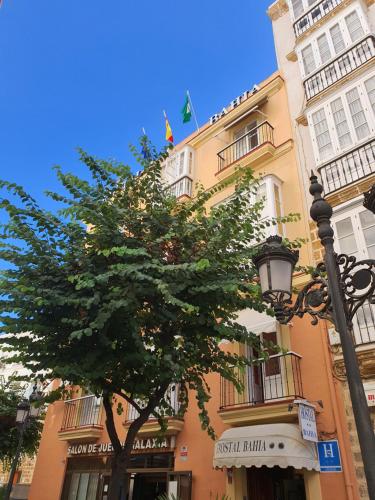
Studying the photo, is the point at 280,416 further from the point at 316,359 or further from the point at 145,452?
the point at 145,452

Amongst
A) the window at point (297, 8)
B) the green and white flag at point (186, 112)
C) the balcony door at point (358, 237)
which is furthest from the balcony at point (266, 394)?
the window at point (297, 8)

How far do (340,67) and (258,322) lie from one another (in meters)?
8.32

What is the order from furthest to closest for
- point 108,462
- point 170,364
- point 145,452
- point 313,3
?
point 313,3, point 108,462, point 145,452, point 170,364

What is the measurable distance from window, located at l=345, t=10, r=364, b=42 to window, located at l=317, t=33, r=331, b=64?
77 centimetres

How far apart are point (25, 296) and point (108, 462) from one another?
29.5 ft

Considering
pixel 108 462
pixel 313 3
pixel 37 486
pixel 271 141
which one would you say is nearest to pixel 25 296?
pixel 108 462

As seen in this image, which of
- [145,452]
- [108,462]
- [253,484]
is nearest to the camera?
[253,484]

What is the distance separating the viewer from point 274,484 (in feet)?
32.8

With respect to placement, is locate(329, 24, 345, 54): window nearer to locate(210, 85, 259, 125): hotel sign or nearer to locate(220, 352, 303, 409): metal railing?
locate(210, 85, 259, 125): hotel sign

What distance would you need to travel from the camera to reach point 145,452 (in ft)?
38.9

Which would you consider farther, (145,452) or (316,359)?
(145,452)

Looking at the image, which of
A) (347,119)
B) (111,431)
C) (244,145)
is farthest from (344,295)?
(244,145)

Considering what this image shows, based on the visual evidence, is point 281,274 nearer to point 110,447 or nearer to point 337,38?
point 110,447

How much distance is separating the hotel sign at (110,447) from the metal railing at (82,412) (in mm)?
709
